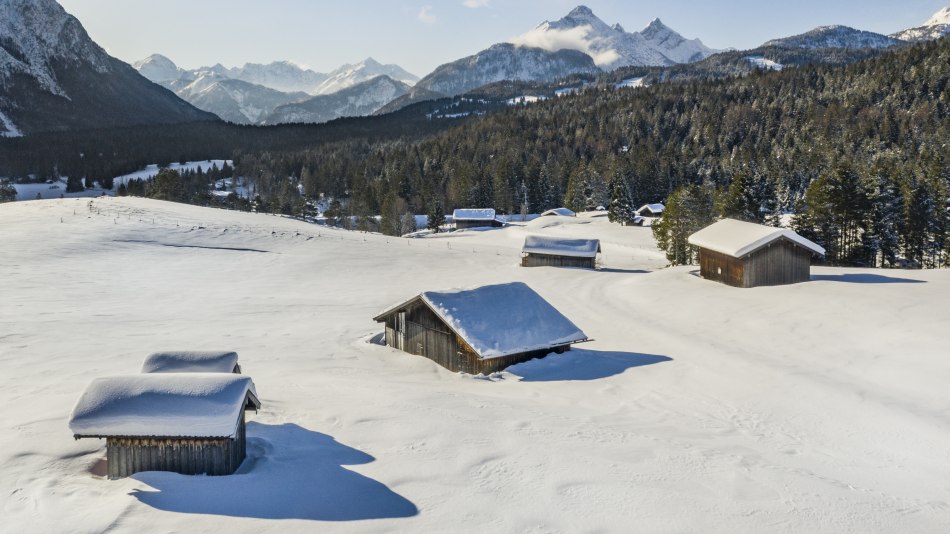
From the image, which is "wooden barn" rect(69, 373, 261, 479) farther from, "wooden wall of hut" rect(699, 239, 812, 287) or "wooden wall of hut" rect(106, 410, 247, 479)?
"wooden wall of hut" rect(699, 239, 812, 287)

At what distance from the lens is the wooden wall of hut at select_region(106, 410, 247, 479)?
476 inches

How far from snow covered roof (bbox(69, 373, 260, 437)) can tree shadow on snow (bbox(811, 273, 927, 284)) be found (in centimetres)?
3670

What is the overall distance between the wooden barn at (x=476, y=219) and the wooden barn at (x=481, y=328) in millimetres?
69230

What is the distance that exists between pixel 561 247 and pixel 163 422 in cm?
4745

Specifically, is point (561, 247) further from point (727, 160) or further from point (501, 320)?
point (727, 160)

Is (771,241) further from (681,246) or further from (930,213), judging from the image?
(930,213)

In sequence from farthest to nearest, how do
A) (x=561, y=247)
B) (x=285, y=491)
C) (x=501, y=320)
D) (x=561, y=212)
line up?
(x=561, y=212), (x=561, y=247), (x=501, y=320), (x=285, y=491)

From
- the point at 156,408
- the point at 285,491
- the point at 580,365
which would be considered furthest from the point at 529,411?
the point at 156,408

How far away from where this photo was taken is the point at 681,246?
6006 cm

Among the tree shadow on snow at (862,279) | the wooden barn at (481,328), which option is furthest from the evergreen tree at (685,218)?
the wooden barn at (481,328)

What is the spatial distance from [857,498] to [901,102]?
16601 centimetres

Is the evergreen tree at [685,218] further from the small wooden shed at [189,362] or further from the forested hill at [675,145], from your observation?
the small wooden shed at [189,362]

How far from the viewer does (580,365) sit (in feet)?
81.5

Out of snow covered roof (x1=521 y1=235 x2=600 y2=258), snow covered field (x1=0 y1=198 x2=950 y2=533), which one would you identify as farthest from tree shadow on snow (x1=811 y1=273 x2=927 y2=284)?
snow covered roof (x1=521 y1=235 x2=600 y2=258)
